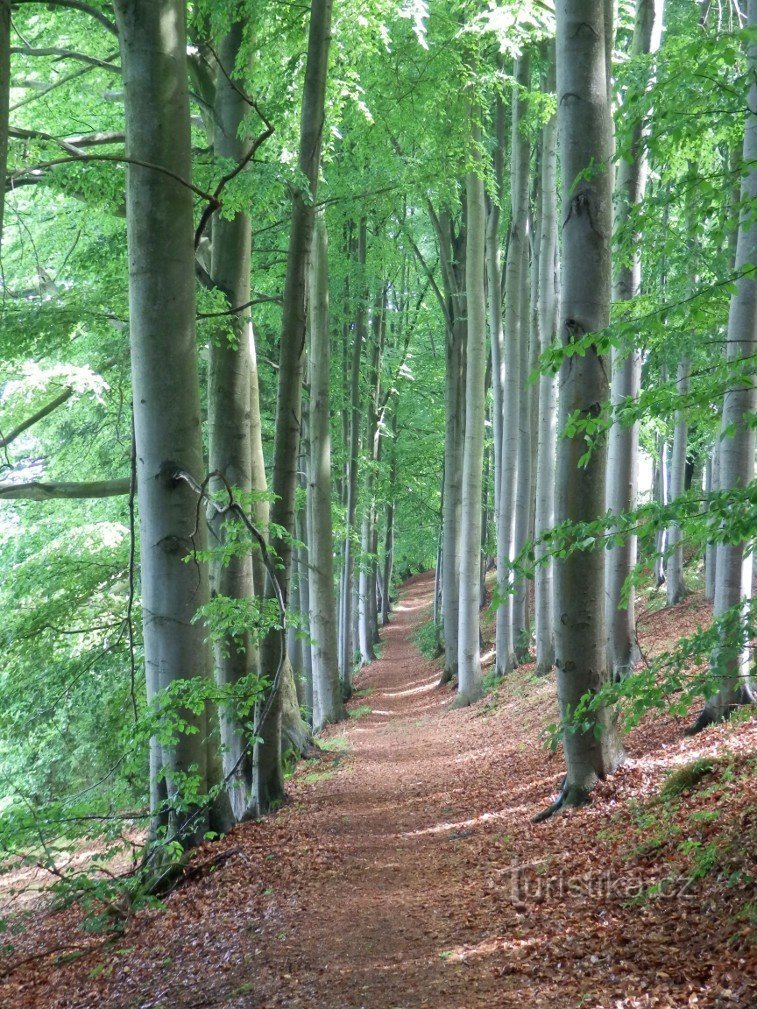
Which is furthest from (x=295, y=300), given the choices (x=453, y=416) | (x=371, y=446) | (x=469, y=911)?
(x=371, y=446)

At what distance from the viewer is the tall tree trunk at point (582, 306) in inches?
224

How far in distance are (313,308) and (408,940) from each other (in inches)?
403

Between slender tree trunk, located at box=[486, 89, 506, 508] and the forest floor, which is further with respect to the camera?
slender tree trunk, located at box=[486, 89, 506, 508]

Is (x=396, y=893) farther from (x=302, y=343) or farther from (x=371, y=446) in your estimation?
(x=371, y=446)

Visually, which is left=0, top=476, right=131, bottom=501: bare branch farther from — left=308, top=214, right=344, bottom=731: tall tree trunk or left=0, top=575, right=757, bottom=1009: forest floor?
left=0, top=575, right=757, bottom=1009: forest floor

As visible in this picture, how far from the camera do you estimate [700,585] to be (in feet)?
53.4

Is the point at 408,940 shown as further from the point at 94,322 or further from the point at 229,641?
the point at 94,322

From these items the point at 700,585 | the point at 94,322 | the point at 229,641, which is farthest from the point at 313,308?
the point at 700,585

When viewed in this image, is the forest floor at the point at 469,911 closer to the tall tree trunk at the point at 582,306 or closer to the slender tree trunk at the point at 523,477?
the tall tree trunk at the point at 582,306

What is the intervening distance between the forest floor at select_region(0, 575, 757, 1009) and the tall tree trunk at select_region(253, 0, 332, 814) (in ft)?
5.30

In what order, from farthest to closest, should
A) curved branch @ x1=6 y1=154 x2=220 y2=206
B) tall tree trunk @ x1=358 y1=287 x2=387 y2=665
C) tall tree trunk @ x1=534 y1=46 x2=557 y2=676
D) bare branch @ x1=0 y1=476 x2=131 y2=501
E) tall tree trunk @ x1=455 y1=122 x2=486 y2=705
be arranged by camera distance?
tall tree trunk @ x1=358 y1=287 x2=387 y2=665, tall tree trunk @ x1=455 y1=122 x2=486 y2=705, tall tree trunk @ x1=534 y1=46 x2=557 y2=676, bare branch @ x1=0 y1=476 x2=131 y2=501, curved branch @ x1=6 y1=154 x2=220 y2=206

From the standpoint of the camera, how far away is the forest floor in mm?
3734

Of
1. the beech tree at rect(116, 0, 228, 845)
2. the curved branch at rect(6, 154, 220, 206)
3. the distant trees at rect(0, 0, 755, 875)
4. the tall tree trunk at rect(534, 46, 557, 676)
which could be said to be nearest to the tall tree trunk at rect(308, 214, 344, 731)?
the distant trees at rect(0, 0, 755, 875)

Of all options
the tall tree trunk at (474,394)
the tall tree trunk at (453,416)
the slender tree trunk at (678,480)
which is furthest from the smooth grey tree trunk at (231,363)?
the tall tree trunk at (453,416)
